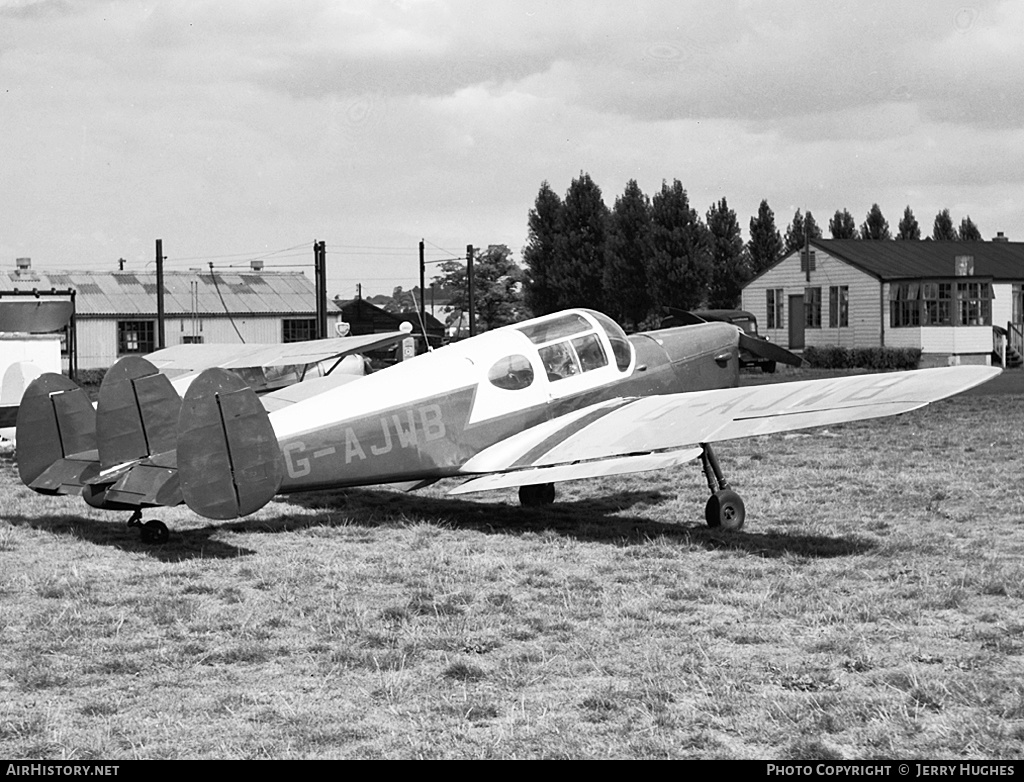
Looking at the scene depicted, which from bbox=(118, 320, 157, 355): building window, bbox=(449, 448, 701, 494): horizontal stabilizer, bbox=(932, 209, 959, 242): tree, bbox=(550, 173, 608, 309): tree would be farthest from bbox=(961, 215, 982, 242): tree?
bbox=(449, 448, 701, 494): horizontal stabilizer

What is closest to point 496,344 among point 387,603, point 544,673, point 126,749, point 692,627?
point 387,603

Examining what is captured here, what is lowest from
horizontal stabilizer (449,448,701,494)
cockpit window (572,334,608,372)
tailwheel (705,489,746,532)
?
tailwheel (705,489,746,532)

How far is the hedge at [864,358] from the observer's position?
1666 inches

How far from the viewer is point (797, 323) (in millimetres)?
50750

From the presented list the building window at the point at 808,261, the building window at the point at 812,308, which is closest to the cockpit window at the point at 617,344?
the building window at the point at 812,308

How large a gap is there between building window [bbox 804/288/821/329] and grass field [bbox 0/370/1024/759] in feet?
127

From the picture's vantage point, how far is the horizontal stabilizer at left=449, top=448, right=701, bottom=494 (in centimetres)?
978

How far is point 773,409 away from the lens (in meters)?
9.48

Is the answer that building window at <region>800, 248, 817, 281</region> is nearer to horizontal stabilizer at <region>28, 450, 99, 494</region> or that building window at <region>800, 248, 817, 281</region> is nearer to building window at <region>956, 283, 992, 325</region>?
building window at <region>956, 283, 992, 325</region>

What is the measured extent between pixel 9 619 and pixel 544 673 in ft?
11.1

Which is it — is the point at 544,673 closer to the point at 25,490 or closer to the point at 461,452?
the point at 461,452

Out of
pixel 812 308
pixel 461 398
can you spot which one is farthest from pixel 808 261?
pixel 461 398

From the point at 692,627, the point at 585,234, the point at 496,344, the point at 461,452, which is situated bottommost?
the point at 692,627

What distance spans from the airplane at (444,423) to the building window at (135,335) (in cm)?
5367
